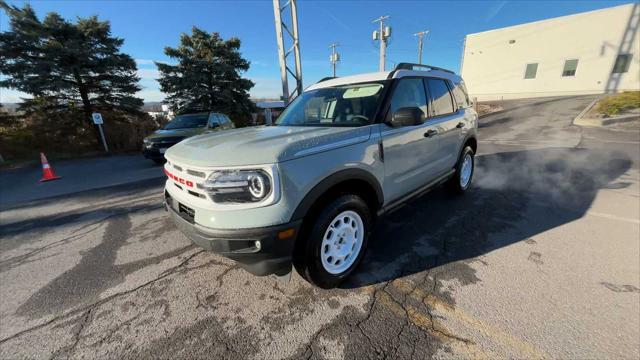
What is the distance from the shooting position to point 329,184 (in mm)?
2125

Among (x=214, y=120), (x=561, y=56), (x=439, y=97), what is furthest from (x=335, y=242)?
(x=561, y=56)

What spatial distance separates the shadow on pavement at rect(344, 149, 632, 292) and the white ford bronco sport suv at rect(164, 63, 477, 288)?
504 millimetres

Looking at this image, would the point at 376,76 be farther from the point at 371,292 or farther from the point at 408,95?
the point at 371,292

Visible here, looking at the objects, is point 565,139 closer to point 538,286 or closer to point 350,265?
point 538,286

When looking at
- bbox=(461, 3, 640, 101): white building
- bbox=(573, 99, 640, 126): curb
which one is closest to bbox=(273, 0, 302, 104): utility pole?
bbox=(573, 99, 640, 126): curb

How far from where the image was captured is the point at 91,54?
1237cm

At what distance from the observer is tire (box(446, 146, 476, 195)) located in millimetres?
4305

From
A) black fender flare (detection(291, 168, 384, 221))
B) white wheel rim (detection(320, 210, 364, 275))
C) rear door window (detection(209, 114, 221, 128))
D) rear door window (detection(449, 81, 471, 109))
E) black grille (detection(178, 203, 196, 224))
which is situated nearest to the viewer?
black fender flare (detection(291, 168, 384, 221))

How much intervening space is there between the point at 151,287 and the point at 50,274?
4.19 feet

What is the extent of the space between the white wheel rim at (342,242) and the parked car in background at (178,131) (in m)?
7.10

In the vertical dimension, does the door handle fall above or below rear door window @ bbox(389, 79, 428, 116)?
below

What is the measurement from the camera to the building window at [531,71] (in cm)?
2896

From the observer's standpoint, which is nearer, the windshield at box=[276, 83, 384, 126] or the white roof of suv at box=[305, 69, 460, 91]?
the windshield at box=[276, 83, 384, 126]

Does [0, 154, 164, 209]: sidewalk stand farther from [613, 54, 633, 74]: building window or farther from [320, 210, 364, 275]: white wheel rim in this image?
[613, 54, 633, 74]: building window
